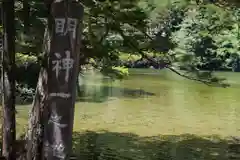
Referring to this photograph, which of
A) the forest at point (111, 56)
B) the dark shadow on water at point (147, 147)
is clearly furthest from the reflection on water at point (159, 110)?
the dark shadow on water at point (147, 147)

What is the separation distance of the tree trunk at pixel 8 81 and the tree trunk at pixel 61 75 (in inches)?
61.2

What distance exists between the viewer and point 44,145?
11.3 ft

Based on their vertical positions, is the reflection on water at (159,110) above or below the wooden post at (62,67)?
below

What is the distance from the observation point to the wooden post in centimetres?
328

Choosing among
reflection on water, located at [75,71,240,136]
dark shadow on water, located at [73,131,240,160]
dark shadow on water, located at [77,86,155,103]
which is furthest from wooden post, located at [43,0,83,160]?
dark shadow on water, located at [77,86,155,103]

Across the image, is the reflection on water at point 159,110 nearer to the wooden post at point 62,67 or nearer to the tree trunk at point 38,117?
the tree trunk at point 38,117

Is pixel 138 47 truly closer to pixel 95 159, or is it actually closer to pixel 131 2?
pixel 131 2

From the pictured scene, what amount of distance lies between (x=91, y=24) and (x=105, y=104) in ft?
27.8

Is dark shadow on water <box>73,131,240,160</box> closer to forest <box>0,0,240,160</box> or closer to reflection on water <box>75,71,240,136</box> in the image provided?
forest <box>0,0,240,160</box>

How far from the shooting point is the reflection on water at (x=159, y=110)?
10.1 meters

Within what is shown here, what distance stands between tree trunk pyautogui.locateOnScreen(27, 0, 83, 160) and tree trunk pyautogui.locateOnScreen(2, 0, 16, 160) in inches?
61.2

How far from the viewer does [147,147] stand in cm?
782

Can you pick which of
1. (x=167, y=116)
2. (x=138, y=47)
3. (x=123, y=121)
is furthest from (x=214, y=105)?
(x=138, y=47)

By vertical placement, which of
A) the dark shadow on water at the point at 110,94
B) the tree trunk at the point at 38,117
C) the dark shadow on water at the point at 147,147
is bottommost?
the dark shadow on water at the point at 110,94
